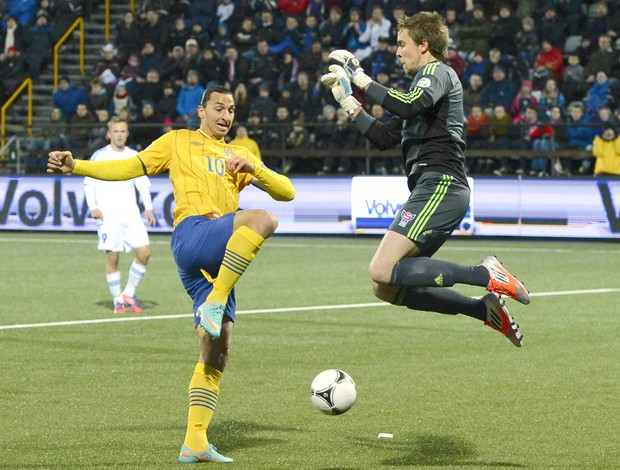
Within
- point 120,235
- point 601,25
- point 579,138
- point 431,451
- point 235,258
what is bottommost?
point 431,451

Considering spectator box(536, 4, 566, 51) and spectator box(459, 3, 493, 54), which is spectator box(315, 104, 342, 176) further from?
spectator box(536, 4, 566, 51)

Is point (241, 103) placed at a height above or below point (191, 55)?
below

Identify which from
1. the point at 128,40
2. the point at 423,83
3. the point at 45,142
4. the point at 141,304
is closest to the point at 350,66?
the point at 423,83

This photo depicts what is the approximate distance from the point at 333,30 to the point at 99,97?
5459 mm

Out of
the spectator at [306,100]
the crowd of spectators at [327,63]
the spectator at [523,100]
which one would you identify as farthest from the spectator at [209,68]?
the spectator at [523,100]

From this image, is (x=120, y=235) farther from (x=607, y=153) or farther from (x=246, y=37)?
(x=246, y=37)

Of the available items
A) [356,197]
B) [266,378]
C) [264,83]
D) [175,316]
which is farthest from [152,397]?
[264,83]

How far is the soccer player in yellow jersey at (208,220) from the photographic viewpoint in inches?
255

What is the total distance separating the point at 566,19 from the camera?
78.7 ft

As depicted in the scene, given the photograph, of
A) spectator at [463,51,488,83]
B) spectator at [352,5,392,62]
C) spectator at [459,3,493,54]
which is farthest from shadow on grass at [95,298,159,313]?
spectator at [459,3,493,54]

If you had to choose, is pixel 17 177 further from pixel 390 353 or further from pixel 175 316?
pixel 390 353

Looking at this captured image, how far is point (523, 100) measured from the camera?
73.9 feet

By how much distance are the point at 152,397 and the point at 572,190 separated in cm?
1341

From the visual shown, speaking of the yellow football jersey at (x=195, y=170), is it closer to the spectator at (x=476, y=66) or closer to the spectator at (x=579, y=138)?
the spectator at (x=579, y=138)
